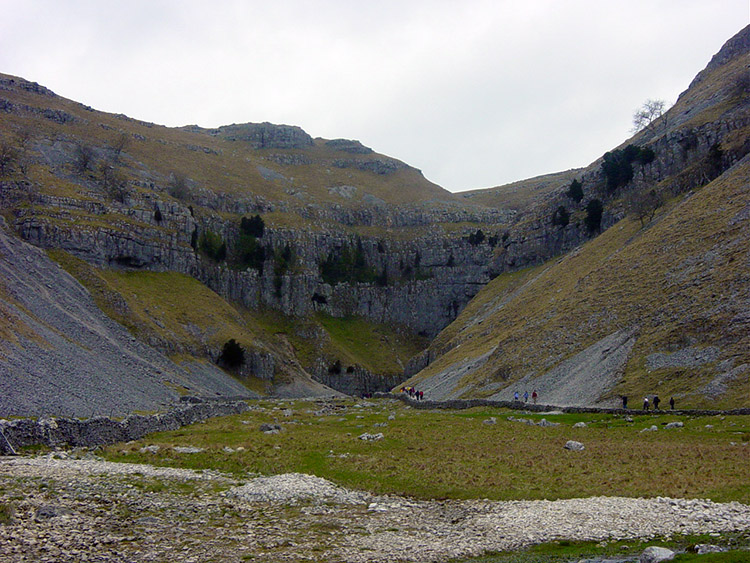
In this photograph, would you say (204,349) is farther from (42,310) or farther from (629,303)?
(629,303)

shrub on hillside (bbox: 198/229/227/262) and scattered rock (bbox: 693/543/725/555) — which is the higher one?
shrub on hillside (bbox: 198/229/227/262)

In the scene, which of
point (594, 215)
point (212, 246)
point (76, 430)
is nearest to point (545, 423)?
point (76, 430)

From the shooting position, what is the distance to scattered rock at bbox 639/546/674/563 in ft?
59.3

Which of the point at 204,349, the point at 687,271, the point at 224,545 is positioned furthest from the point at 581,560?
the point at 204,349

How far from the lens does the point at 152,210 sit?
478 feet

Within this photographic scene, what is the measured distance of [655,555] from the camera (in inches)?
722

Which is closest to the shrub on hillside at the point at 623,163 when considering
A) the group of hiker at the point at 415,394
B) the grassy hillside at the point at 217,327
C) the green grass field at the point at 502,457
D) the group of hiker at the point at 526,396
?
the group of hiker at the point at 415,394

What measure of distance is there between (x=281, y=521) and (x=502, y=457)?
56.6ft

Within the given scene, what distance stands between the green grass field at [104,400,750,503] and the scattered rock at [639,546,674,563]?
8868 mm

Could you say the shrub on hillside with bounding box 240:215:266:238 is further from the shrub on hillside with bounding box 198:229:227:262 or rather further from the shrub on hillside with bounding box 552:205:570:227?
the shrub on hillside with bounding box 552:205:570:227

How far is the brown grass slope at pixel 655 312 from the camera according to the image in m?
55.4

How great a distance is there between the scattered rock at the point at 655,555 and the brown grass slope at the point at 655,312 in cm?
3499

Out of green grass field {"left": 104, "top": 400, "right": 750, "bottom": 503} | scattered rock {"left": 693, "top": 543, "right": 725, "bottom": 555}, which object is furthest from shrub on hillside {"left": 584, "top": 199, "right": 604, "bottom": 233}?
scattered rock {"left": 693, "top": 543, "right": 725, "bottom": 555}

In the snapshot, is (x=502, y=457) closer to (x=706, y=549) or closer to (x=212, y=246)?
(x=706, y=549)
